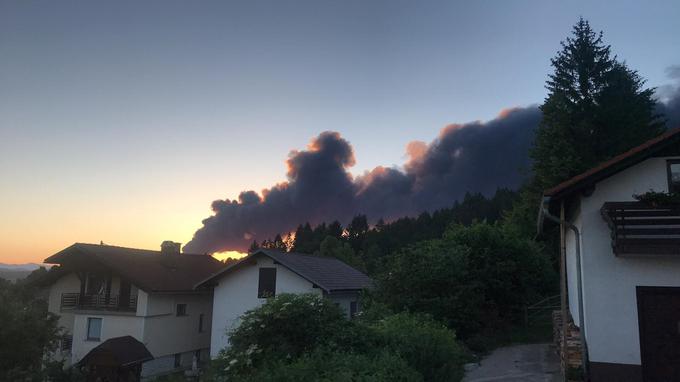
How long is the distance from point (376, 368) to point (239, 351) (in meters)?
2.79

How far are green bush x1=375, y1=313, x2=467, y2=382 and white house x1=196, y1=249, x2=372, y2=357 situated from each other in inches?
660

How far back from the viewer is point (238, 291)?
89.4 ft

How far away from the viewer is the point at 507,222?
116ft

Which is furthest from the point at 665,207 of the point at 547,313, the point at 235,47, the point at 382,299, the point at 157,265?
the point at 157,265

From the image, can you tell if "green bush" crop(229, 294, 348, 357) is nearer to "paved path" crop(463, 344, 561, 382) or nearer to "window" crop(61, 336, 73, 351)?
"paved path" crop(463, 344, 561, 382)

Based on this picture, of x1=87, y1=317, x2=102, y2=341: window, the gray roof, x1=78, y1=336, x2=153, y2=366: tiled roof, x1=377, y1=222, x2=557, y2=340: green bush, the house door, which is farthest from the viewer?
x1=87, y1=317, x2=102, y2=341: window

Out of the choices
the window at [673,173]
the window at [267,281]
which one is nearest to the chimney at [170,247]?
the window at [267,281]

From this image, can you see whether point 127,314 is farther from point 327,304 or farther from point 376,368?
point 376,368

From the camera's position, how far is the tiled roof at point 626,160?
36.9ft

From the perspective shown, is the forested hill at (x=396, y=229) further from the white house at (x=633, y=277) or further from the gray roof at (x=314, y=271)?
the white house at (x=633, y=277)

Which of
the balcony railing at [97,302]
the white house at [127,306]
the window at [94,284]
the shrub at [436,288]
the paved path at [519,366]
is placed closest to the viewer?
the paved path at [519,366]

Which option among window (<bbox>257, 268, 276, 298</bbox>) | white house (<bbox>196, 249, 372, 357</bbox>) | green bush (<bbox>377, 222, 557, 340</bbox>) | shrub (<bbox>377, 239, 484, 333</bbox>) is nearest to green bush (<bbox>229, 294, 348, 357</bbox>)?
green bush (<bbox>377, 222, 557, 340</bbox>)

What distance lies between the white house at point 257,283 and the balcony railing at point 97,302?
4.66m

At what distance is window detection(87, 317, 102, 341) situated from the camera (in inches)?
1141
